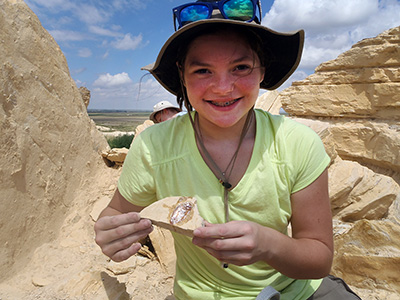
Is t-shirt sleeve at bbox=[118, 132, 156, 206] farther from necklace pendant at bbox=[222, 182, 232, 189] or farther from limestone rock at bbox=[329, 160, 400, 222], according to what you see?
limestone rock at bbox=[329, 160, 400, 222]

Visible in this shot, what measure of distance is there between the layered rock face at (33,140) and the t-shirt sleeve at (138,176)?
185 centimetres

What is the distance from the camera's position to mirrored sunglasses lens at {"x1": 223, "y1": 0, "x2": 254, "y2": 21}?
1.28 m

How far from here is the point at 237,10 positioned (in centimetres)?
129

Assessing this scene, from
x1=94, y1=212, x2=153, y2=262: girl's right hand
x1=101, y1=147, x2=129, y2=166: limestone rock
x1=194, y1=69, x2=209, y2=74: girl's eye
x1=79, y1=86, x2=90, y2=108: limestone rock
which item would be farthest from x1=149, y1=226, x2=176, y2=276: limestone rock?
x1=79, y1=86, x2=90, y2=108: limestone rock

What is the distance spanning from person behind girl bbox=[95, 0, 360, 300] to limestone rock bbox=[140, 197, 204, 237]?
0.17 feet

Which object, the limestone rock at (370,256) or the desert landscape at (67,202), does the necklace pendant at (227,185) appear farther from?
the limestone rock at (370,256)

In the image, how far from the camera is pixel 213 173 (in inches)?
53.4

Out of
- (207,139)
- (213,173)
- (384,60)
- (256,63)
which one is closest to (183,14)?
(256,63)

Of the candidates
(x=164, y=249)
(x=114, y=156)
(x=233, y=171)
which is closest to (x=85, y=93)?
(x=114, y=156)

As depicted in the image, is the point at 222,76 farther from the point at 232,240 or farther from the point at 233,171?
the point at 232,240

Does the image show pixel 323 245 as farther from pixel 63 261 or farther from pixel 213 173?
pixel 63 261

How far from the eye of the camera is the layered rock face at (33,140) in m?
2.72

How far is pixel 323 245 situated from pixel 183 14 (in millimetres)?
1253

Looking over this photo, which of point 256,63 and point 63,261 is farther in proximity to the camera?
point 63,261
